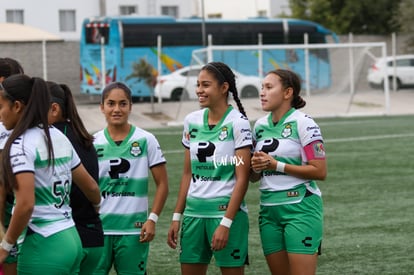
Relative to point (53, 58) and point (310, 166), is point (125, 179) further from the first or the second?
point (53, 58)

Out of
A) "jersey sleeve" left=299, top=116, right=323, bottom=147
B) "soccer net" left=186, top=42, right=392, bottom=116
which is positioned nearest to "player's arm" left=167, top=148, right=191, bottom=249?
"jersey sleeve" left=299, top=116, right=323, bottom=147

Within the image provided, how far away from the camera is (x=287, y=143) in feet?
22.8

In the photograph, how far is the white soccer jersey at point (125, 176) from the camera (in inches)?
261

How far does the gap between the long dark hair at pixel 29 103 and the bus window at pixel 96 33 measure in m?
33.6

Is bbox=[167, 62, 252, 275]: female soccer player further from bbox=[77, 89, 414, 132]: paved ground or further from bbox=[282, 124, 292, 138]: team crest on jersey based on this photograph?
bbox=[77, 89, 414, 132]: paved ground

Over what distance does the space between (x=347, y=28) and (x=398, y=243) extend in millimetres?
41404

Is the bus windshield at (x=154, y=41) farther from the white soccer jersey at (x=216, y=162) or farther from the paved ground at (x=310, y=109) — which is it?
the white soccer jersey at (x=216, y=162)

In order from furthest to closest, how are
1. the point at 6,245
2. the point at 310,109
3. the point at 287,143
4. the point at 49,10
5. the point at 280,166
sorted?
the point at 49,10 → the point at 310,109 → the point at 287,143 → the point at 280,166 → the point at 6,245

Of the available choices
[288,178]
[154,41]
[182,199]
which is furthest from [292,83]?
[154,41]

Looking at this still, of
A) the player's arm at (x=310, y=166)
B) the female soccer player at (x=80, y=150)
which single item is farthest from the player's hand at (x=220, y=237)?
the female soccer player at (x=80, y=150)

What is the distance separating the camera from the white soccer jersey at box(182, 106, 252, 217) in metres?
6.71

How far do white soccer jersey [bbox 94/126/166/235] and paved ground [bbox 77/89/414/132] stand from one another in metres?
24.0

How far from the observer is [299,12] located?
171 feet

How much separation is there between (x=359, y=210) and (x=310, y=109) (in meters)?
20.3
